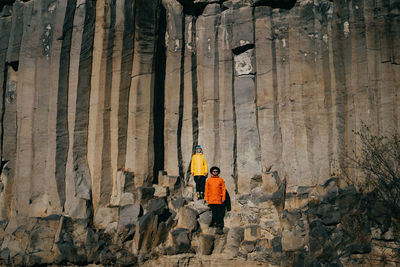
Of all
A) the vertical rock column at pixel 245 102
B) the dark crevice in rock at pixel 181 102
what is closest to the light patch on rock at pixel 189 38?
the dark crevice in rock at pixel 181 102

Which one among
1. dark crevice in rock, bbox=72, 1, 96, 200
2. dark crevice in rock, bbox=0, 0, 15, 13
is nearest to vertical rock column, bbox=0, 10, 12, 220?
dark crevice in rock, bbox=0, 0, 15, 13

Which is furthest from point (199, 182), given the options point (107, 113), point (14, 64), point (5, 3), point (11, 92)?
point (5, 3)

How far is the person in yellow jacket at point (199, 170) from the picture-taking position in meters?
14.4

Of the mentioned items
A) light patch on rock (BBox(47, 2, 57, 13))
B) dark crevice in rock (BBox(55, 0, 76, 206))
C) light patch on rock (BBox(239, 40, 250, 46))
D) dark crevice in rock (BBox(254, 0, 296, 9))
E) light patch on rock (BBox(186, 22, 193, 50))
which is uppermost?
dark crevice in rock (BBox(254, 0, 296, 9))

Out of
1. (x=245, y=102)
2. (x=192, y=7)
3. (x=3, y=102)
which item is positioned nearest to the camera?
(x=245, y=102)

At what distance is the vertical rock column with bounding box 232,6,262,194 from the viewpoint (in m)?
14.9

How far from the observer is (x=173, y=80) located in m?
15.6

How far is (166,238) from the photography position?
43.2 feet

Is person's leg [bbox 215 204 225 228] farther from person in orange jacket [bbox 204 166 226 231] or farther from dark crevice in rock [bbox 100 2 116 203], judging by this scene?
dark crevice in rock [bbox 100 2 116 203]

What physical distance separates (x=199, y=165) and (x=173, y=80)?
2.97 m

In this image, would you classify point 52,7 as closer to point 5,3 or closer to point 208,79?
point 5,3

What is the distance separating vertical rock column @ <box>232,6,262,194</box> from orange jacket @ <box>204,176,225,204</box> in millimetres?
1663

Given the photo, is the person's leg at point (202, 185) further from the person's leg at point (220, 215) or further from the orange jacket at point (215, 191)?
the orange jacket at point (215, 191)

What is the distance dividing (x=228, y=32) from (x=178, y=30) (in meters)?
1.61
